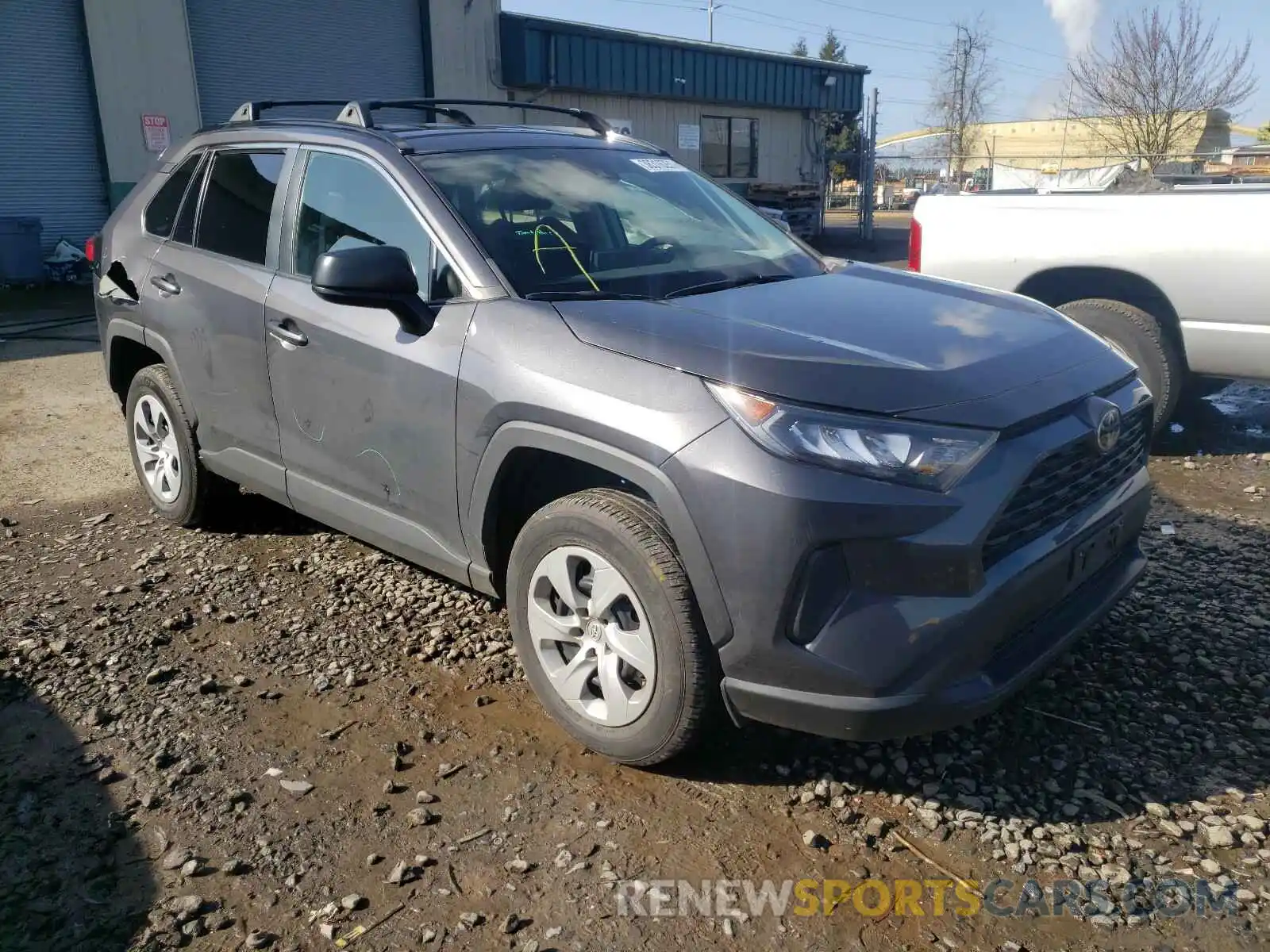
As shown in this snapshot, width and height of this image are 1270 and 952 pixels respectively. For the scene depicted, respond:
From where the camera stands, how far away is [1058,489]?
2.73m

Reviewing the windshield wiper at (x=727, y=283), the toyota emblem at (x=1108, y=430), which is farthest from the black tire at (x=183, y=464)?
the toyota emblem at (x=1108, y=430)

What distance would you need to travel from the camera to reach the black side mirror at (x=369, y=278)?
303 cm

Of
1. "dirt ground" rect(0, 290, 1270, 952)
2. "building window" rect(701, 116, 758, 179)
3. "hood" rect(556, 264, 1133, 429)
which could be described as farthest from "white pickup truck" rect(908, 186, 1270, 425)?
"building window" rect(701, 116, 758, 179)

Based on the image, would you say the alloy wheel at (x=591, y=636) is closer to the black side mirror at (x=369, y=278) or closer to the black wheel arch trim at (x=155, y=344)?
the black side mirror at (x=369, y=278)

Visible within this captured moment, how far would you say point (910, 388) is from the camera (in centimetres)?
255

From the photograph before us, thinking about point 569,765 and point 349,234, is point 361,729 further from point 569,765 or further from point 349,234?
point 349,234

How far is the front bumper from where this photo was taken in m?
2.40

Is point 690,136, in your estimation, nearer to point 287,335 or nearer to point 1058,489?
point 287,335

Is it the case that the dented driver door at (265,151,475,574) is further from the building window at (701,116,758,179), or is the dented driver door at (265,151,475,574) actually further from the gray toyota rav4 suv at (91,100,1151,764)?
the building window at (701,116,758,179)

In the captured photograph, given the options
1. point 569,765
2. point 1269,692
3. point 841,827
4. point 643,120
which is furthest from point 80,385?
point 643,120

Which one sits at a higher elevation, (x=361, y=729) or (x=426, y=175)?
(x=426, y=175)

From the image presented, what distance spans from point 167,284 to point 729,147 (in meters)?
22.3

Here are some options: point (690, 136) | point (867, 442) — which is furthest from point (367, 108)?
point (690, 136)

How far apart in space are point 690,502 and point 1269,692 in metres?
2.17
